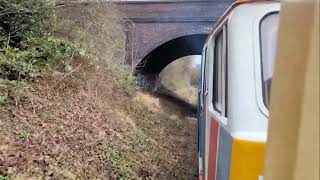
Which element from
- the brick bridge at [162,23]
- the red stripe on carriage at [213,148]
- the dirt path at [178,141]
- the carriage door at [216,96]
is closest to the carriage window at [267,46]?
the carriage door at [216,96]

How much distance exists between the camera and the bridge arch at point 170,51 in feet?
57.0

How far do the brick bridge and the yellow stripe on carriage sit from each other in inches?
543

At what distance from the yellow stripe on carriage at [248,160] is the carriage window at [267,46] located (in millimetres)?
358

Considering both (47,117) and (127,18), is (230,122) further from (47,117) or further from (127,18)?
(127,18)

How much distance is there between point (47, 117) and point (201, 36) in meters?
11.5

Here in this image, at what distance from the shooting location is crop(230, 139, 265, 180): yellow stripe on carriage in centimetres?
187

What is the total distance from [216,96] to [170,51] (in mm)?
17260

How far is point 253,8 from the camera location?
2236mm

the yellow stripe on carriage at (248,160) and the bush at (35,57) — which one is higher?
the bush at (35,57)

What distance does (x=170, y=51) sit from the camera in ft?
66.2

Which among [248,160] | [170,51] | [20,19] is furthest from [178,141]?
[170,51]

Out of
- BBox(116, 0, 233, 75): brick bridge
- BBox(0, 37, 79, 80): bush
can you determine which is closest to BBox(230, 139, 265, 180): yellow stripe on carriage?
BBox(0, 37, 79, 80): bush

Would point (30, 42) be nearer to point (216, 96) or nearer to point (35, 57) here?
point (35, 57)

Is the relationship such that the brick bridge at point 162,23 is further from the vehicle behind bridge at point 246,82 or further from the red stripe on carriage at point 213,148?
the vehicle behind bridge at point 246,82
